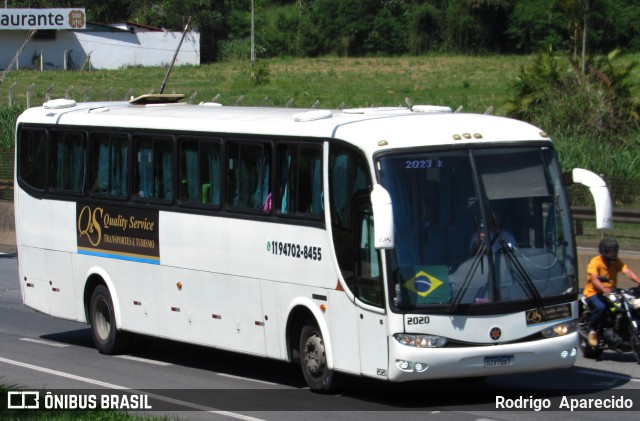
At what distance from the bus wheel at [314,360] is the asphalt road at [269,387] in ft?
0.50

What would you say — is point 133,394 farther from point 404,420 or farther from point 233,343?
point 404,420

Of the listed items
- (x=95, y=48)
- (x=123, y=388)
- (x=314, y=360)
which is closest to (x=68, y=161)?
(x=123, y=388)

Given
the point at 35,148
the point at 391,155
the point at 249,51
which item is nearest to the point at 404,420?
the point at 391,155

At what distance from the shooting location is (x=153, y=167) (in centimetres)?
1524

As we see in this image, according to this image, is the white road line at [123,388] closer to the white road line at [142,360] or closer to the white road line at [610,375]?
the white road line at [142,360]

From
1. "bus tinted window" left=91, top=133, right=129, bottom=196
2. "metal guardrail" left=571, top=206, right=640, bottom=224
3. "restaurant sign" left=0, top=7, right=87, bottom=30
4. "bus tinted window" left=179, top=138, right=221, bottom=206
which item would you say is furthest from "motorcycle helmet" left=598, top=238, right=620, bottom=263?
"restaurant sign" left=0, top=7, right=87, bottom=30

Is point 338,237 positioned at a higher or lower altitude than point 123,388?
higher

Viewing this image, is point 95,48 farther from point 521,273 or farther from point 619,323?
point 521,273

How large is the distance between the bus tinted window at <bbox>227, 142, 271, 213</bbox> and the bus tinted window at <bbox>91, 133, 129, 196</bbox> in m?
2.35

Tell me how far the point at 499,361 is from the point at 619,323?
3157mm

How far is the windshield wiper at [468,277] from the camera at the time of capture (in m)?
11.2

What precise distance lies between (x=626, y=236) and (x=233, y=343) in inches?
374

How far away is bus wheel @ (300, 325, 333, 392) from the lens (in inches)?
486

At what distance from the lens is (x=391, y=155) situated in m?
11.6
